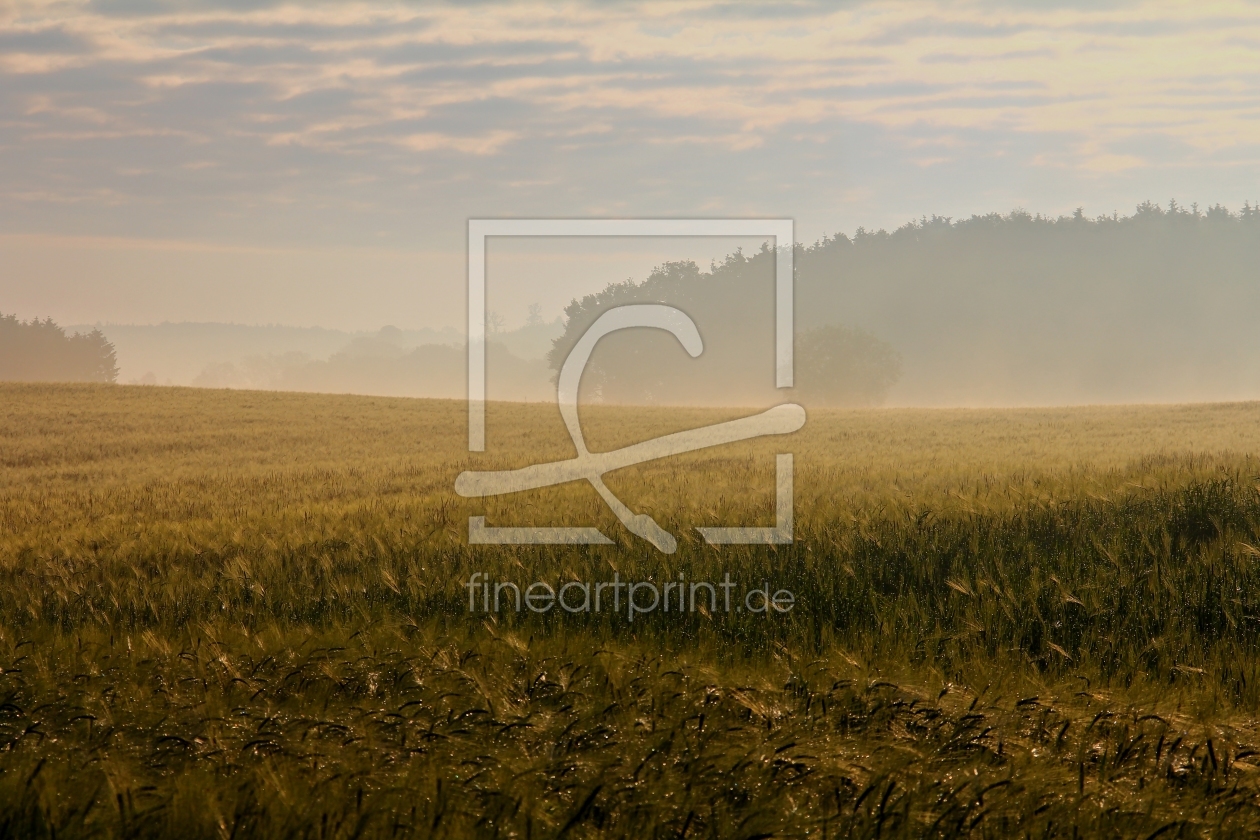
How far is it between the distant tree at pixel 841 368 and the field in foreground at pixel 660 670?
67.3m

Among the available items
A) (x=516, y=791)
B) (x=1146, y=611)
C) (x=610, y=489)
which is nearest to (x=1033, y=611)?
(x=1146, y=611)

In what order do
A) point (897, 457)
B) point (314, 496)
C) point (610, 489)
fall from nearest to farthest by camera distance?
point (610, 489)
point (314, 496)
point (897, 457)

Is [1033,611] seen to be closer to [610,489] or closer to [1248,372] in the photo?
[610,489]

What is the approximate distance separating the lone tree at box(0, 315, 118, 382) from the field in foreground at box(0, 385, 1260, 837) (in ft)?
402

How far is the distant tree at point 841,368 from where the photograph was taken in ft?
260

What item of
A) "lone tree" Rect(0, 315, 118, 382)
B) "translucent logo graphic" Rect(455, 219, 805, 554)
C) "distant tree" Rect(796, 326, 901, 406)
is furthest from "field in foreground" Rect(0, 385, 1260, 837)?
"lone tree" Rect(0, 315, 118, 382)

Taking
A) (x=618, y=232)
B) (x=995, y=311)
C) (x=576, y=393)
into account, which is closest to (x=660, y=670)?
(x=576, y=393)

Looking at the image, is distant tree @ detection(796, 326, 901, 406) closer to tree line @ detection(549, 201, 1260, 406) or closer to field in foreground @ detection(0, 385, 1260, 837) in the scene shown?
tree line @ detection(549, 201, 1260, 406)

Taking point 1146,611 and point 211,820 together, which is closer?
point 211,820

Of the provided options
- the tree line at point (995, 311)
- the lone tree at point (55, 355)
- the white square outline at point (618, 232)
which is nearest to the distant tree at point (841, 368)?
the tree line at point (995, 311)

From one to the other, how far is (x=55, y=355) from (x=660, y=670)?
439 ft

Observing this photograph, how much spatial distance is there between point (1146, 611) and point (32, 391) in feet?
139

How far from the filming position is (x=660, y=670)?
517cm

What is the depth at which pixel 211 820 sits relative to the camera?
3.42 metres
